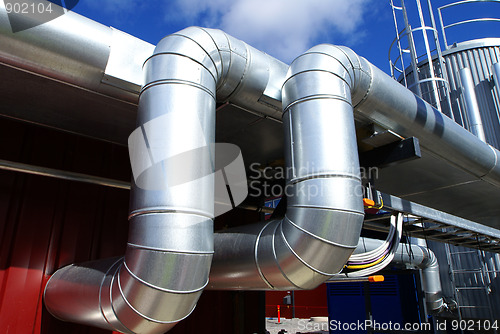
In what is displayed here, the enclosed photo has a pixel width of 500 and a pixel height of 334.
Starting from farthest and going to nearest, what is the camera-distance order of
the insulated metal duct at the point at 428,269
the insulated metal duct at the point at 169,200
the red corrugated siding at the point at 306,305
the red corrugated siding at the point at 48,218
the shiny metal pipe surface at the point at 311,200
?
the red corrugated siding at the point at 306,305 → the insulated metal duct at the point at 428,269 → the red corrugated siding at the point at 48,218 → the shiny metal pipe surface at the point at 311,200 → the insulated metal duct at the point at 169,200

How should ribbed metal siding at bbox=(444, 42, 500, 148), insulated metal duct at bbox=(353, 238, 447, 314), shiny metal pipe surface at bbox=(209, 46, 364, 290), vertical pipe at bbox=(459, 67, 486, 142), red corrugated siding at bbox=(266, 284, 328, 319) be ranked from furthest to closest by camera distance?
1. red corrugated siding at bbox=(266, 284, 328, 319)
2. ribbed metal siding at bbox=(444, 42, 500, 148)
3. vertical pipe at bbox=(459, 67, 486, 142)
4. insulated metal duct at bbox=(353, 238, 447, 314)
5. shiny metal pipe surface at bbox=(209, 46, 364, 290)

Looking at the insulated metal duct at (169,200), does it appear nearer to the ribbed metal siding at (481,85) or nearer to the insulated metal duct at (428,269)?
the insulated metal duct at (428,269)

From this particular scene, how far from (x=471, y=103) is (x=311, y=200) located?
774 cm

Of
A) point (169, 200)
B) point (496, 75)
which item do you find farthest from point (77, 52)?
point (496, 75)

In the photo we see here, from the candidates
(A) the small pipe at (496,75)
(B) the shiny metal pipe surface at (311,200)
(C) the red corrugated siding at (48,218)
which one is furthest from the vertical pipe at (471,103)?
(C) the red corrugated siding at (48,218)

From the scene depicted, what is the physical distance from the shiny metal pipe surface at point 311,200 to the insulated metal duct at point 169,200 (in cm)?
49

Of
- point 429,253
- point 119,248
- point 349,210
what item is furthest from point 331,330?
point 349,210

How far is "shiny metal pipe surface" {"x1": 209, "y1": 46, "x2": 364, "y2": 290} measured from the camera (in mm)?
2305

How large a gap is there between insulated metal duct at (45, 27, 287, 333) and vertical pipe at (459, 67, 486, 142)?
24.3 feet

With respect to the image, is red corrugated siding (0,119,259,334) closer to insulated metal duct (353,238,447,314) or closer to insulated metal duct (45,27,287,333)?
insulated metal duct (45,27,287,333)

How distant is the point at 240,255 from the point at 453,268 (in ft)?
25.9

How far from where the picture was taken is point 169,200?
2.01 meters

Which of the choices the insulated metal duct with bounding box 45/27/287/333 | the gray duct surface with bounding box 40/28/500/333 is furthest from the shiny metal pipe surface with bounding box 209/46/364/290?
the insulated metal duct with bounding box 45/27/287/333

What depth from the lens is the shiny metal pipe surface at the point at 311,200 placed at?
230cm
